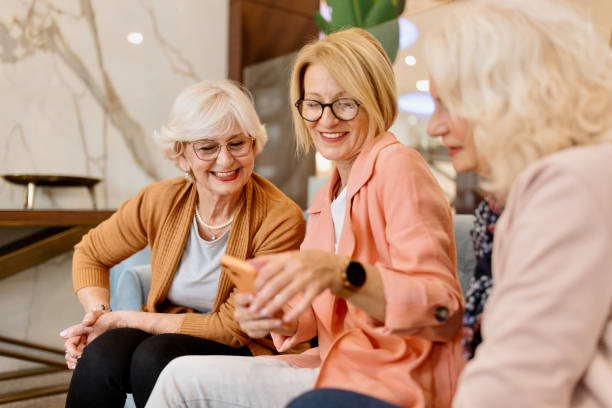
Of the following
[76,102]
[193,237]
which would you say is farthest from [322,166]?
[193,237]

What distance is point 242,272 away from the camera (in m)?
0.87

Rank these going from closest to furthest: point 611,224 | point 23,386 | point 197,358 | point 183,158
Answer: point 611,224
point 197,358
point 183,158
point 23,386

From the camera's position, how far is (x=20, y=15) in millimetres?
2717

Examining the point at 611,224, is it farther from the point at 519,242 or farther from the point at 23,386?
the point at 23,386

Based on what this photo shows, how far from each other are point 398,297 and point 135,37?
267cm

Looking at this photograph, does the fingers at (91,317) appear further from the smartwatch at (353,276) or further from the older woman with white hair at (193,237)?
the smartwatch at (353,276)

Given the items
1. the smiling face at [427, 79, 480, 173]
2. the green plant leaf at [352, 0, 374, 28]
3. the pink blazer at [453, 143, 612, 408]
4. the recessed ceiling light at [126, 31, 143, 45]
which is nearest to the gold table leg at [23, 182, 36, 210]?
the recessed ceiling light at [126, 31, 143, 45]

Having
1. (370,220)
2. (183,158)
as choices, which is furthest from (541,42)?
(183,158)

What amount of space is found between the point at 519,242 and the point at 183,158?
1.19 m

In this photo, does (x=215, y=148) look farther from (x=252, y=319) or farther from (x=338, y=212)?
(x=252, y=319)

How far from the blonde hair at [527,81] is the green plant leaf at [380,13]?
6.10 feet

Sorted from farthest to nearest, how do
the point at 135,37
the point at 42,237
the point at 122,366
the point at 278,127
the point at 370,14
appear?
the point at 278,127, the point at 135,37, the point at 42,237, the point at 370,14, the point at 122,366

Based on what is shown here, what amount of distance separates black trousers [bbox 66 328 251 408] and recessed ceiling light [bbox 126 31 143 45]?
2.12 m

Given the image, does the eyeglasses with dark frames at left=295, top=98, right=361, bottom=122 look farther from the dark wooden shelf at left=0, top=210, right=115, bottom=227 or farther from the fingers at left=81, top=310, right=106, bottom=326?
the dark wooden shelf at left=0, top=210, right=115, bottom=227
